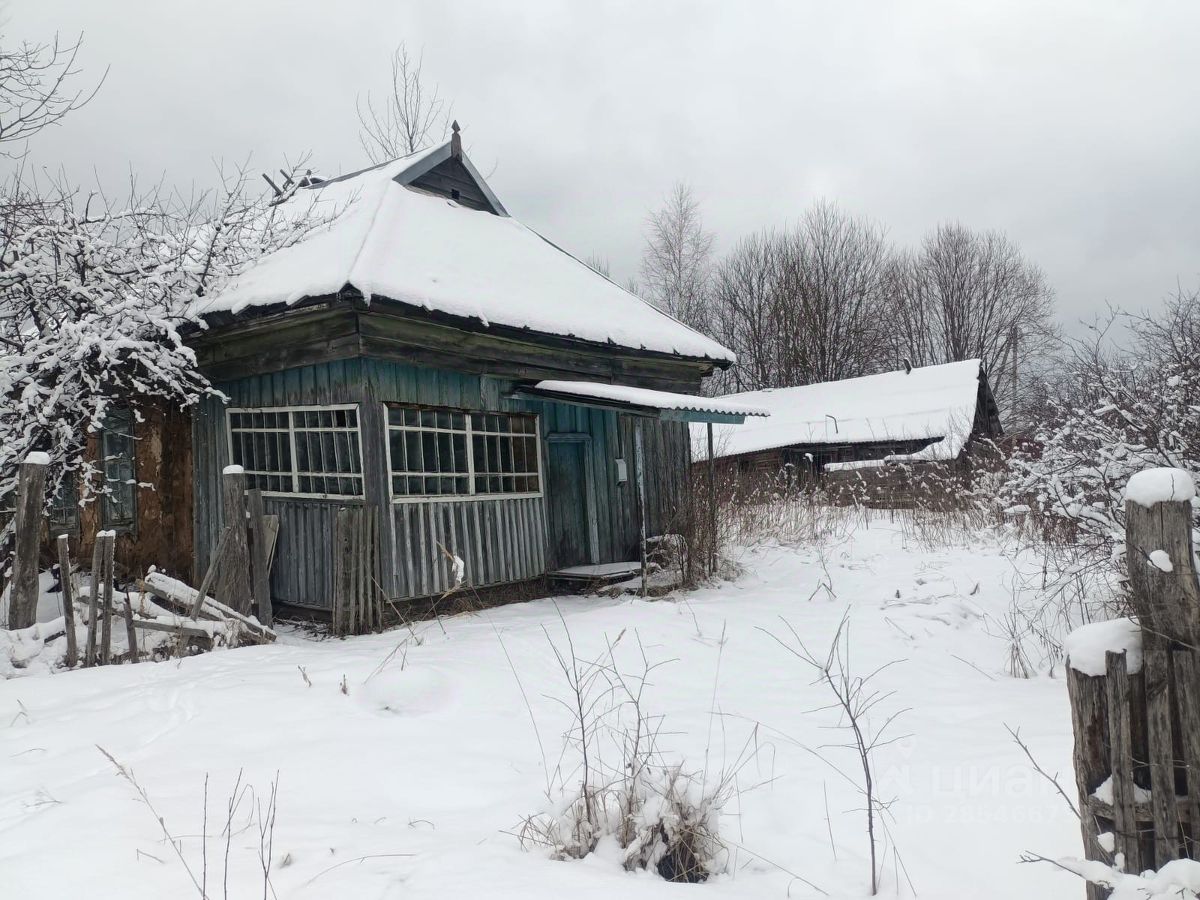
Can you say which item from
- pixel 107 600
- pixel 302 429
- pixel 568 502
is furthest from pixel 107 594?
pixel 568 502

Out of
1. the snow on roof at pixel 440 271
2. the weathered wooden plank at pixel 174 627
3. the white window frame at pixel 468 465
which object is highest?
the snow on roof at pixel 440 271

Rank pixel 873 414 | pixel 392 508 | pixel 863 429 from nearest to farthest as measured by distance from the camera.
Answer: pixel 392 508, pixel 863 429, pixel 873 414

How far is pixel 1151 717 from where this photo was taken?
85.7 inches

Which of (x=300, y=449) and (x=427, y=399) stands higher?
(x=427, y=399)

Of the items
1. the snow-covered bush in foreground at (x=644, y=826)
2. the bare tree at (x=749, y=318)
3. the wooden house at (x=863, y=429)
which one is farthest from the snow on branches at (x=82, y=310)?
the bare tree at (x=749, y=318)

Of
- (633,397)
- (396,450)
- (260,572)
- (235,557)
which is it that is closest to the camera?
(235,557)

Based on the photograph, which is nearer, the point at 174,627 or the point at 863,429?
the point at 174,627

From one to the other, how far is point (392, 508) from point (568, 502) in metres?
2.98

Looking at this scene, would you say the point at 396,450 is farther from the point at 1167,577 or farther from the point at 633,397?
the point at 1167,577

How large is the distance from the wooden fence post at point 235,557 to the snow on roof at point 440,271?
1.77 meters

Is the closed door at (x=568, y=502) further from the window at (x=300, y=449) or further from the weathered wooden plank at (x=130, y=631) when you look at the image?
the weathered wooden plank at (x=130, y=631)

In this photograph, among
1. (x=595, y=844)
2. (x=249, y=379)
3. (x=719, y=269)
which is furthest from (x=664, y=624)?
(x=719, y=269)

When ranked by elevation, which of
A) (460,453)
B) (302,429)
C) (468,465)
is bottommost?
(468,465)

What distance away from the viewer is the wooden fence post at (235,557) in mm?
6312
